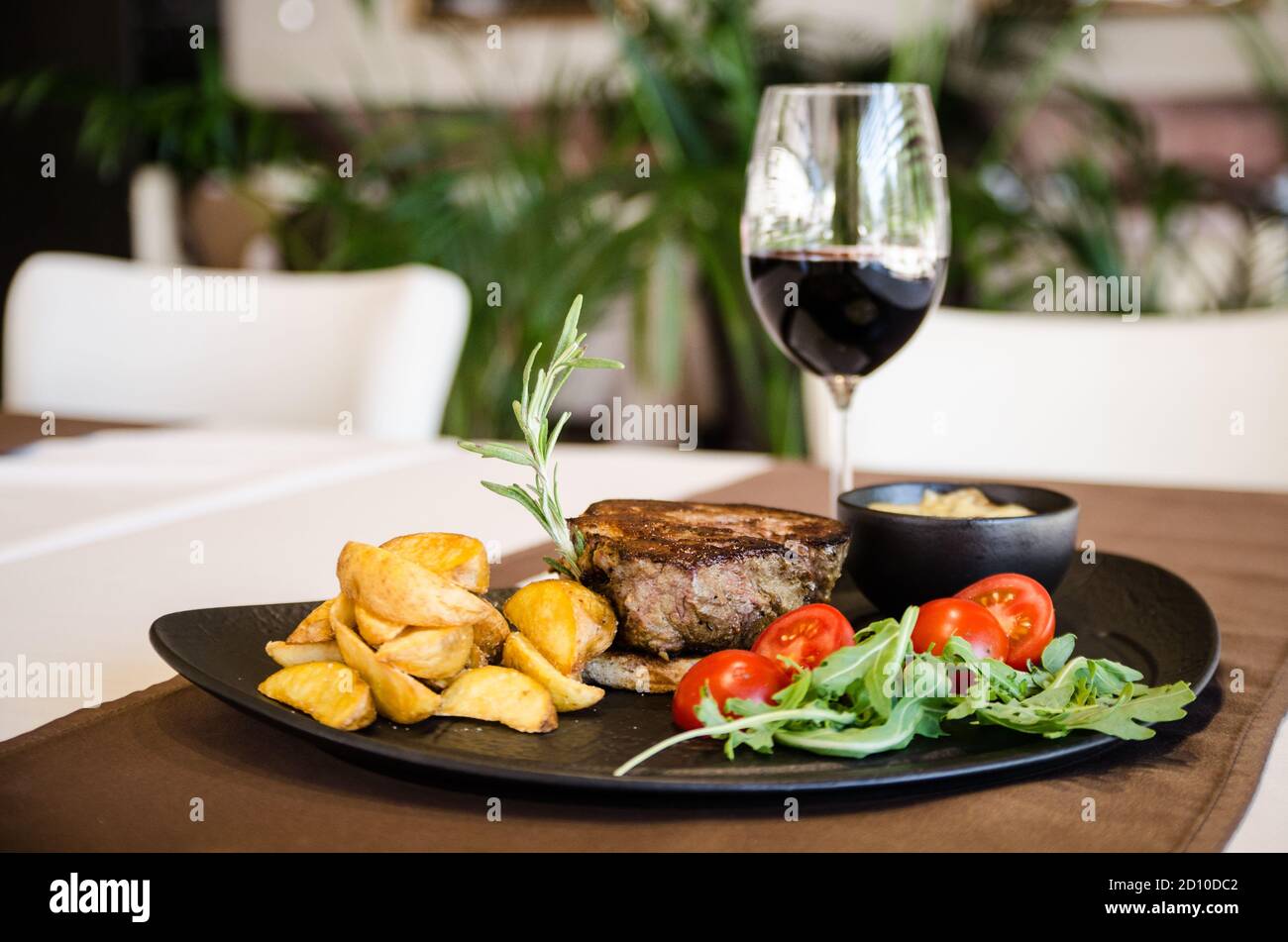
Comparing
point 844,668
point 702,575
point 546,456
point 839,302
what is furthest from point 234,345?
point 844,668

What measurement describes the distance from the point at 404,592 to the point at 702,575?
0.15m

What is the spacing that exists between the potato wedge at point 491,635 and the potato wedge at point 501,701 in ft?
0.13

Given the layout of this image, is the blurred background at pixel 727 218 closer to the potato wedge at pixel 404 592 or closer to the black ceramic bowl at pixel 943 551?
the black ceramic bowl at pixel 943 551

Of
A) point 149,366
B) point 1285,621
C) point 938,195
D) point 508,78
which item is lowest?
point 1285,621

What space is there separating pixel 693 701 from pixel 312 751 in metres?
0.17

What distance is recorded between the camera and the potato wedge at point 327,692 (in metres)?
0.59

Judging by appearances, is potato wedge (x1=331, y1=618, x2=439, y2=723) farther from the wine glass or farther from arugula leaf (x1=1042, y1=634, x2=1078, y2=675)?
the wine glass

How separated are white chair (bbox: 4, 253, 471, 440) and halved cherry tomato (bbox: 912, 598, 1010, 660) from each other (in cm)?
127

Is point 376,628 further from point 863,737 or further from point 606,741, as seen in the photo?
point 863,737

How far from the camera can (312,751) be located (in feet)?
2.02

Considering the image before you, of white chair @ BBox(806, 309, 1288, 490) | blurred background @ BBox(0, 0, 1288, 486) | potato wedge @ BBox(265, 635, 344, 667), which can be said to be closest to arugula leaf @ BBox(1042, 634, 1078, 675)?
potato wedge @ BBox(265, 635, 344, 667)

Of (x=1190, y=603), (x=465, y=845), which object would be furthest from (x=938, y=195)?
(x=465, y=845)

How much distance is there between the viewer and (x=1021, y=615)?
0.70 meters
